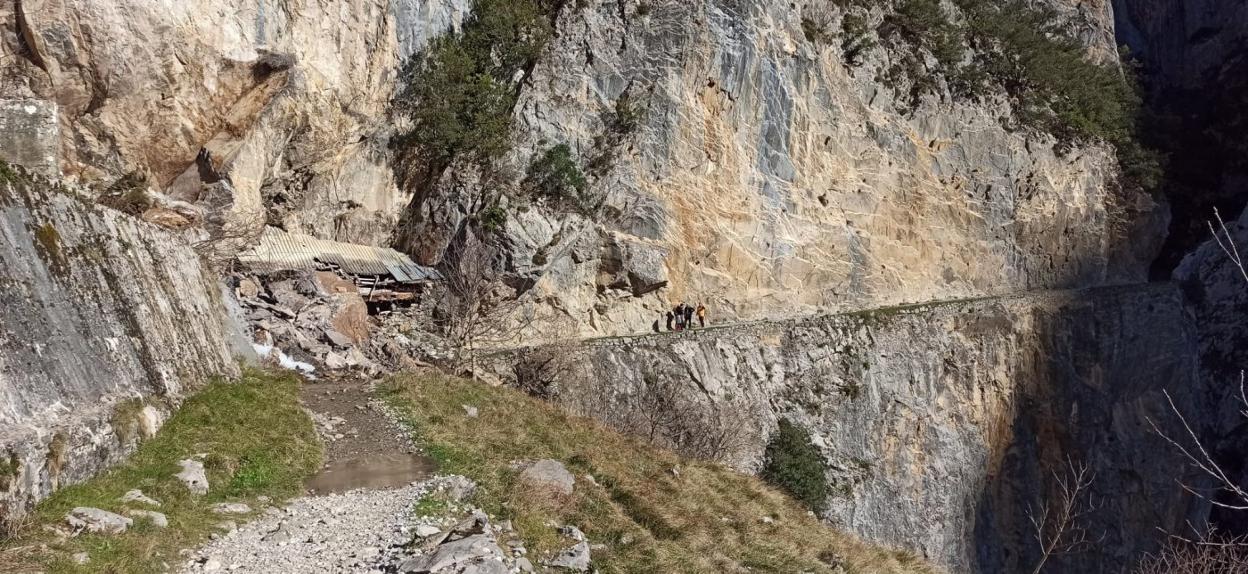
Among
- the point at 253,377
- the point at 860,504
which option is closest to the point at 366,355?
the point at 253,377

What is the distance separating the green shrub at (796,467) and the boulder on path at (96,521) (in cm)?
1811

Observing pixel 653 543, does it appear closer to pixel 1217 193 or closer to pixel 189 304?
pixel 189 304

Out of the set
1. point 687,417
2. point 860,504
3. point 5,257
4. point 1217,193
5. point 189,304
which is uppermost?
point 1217,193

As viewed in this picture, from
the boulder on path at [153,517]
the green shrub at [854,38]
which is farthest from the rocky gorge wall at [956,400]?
the boulder on path at [153,517]

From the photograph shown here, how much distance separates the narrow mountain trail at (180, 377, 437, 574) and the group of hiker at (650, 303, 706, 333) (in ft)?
42.2

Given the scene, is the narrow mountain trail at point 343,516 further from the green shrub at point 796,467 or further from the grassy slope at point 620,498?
the green shrub at point 796,467

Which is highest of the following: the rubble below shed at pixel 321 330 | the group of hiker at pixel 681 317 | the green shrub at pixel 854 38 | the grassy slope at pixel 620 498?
the green shrub at pixel 854 38

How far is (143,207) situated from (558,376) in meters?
10.3

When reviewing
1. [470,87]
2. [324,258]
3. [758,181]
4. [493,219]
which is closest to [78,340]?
[324,258]

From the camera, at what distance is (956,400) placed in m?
27.5

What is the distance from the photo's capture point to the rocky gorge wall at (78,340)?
7133 millimetres

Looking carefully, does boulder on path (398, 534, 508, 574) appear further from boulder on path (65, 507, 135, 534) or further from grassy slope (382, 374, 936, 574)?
boulder on path (65, 507, 135, 534)

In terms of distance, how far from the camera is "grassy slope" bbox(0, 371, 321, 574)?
622 cm

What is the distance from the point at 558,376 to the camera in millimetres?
19531
